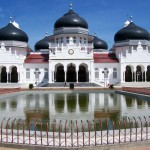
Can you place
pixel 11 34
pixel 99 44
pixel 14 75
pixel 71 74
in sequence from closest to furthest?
pixel 71 74
pixel 14 75
pixel 11 34
pixel 99 44

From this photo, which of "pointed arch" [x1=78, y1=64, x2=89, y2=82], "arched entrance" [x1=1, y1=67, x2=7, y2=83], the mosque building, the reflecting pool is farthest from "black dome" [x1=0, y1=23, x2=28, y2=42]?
the reflecting pool

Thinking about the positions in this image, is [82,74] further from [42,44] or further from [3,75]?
[42,44]

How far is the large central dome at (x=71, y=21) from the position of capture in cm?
4962

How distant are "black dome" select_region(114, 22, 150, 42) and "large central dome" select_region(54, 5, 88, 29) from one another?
6.73m

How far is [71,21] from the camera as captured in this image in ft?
163

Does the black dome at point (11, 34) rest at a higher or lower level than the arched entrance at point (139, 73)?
higher

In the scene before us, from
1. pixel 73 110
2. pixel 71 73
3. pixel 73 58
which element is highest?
pixel 73 58

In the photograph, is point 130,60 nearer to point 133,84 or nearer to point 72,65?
point 133,84

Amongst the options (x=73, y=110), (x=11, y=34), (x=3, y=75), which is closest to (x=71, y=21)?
(x=11, y=34)

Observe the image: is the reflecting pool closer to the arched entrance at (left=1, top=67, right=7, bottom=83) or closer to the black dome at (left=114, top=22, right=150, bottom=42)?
the arched entrance at (left=1, top=67, right=7, bottom=83)

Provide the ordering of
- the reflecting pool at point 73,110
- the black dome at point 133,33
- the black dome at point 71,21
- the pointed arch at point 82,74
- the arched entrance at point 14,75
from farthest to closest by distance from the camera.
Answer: the black dome at point 133,33 < the arched entrance at point 14,75 < the black dome at point 71,21 < the pointed arch at point 82,74 < the reflecting pool at point 73,110

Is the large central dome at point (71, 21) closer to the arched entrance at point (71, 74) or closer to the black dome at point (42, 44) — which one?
the arched entrance at point (71, 74)

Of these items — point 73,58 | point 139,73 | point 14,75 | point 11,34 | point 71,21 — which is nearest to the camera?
point 73,58

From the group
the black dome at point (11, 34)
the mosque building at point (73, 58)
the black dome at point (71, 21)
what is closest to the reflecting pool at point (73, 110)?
the mosque building at point (73, 58)
